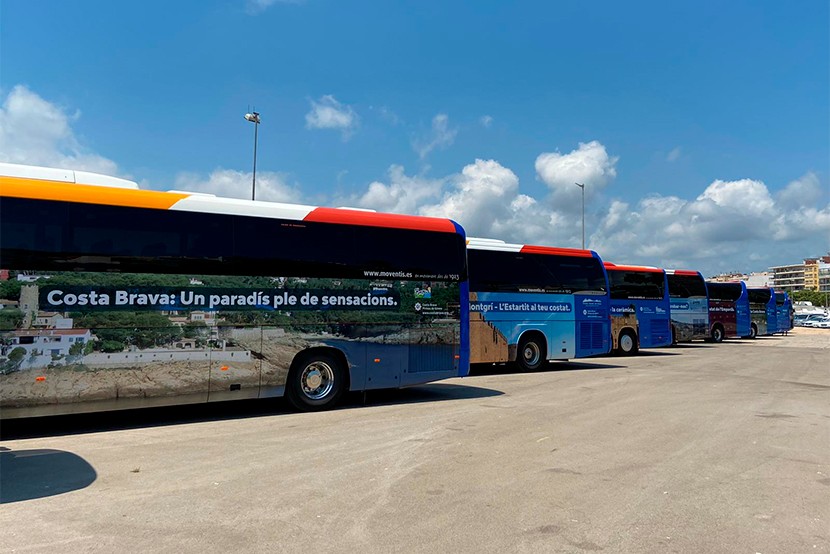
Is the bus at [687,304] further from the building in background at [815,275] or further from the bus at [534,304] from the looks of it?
the building in background at [815,275]

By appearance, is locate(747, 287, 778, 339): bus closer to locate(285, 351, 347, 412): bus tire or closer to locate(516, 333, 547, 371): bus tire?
locate(516, 333, 547, 371): bus tire

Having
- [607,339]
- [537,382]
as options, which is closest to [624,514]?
[537,382]

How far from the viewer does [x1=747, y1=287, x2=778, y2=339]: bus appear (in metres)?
37.2

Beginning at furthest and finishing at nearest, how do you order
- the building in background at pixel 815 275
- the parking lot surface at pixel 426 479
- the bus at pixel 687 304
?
the building in background at pixel 815 275 < the bus at pixel 687 304 < the parking lot surface at pixel 426 479

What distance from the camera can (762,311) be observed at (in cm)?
3834

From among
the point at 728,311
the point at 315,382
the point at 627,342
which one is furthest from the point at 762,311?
the point at 315,382

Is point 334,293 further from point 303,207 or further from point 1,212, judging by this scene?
point 1,212

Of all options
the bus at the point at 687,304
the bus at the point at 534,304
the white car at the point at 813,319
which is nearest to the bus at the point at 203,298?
the bus at the point at 534,304

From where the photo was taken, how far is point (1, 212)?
7.45 m

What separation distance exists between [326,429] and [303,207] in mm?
3866

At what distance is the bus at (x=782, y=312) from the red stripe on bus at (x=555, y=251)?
99.6 feet

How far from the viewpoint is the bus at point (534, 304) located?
15.8 m

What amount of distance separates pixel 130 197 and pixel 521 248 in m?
11.1

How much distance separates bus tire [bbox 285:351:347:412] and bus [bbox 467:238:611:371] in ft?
19.8
